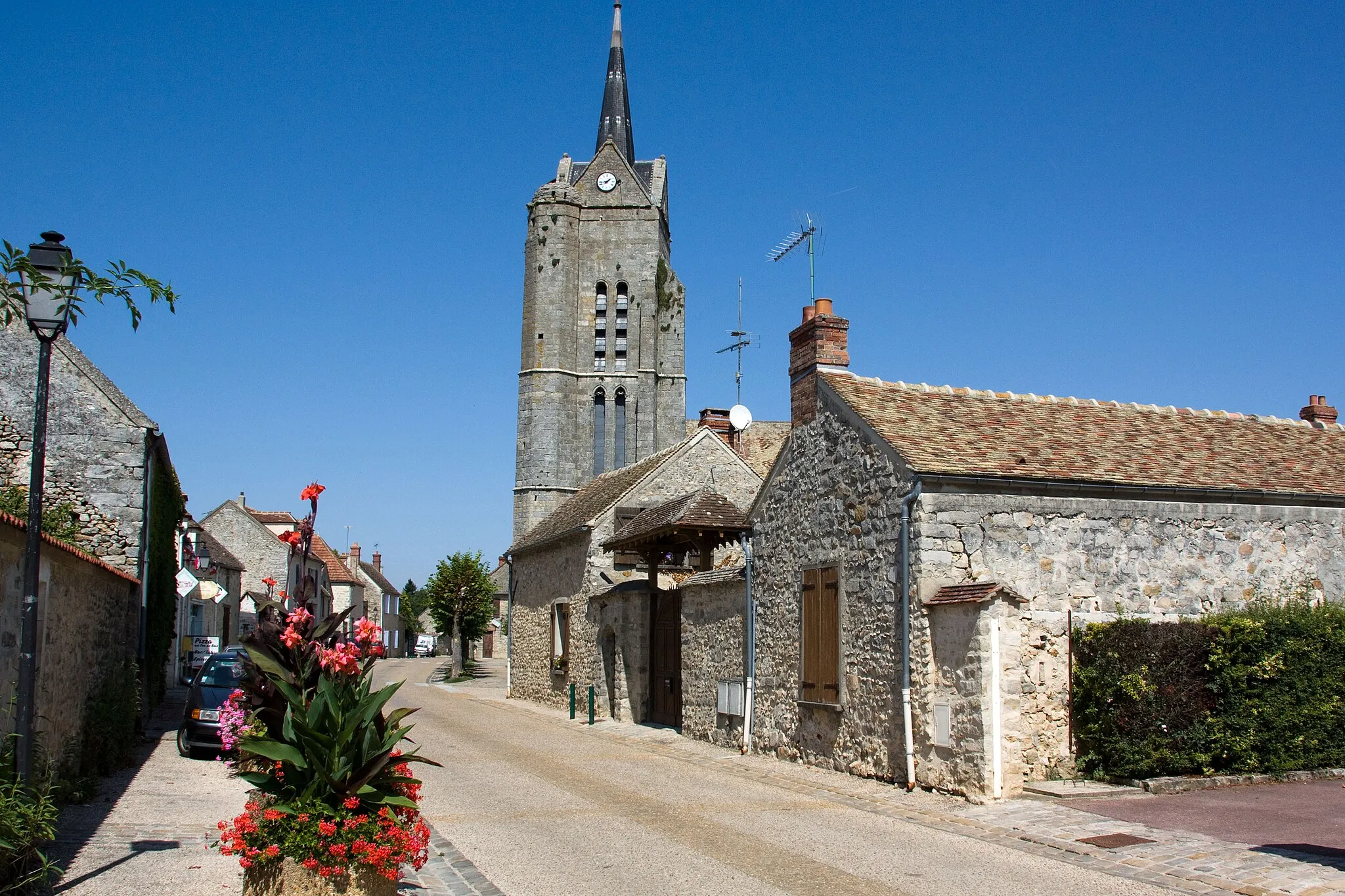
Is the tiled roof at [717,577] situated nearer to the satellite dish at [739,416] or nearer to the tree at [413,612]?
the satellite dish at [739,416]

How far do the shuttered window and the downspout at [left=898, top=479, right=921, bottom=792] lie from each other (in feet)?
5.09

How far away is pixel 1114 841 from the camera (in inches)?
349

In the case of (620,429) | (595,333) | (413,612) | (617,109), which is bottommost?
(413,612)

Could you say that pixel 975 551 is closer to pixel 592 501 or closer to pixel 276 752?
pixel 276 752

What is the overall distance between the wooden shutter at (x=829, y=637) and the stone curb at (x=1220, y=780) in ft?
12.0

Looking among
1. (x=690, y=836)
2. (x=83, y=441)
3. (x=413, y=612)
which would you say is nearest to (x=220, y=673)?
(x=83, y=441)

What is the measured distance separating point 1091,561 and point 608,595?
1221 centimetres

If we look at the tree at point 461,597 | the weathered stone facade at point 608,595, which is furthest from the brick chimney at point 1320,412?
the tree at point 461,597

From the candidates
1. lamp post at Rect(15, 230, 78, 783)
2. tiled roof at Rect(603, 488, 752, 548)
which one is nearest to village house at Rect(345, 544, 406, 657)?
tiled roof at Rect(603, 488, 752, 548)

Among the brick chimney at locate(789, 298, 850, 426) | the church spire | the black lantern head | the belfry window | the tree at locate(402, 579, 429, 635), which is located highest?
the church spire

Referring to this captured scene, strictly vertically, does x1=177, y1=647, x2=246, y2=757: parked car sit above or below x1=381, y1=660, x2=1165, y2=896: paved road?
above

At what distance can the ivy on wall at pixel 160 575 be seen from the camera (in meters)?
17.7

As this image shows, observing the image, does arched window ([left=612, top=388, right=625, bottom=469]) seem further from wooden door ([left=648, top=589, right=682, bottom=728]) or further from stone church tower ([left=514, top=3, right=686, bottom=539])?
wooden door ([left=648, top=589, right=682, bottom=728])

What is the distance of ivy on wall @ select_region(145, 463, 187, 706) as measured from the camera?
17.7m
